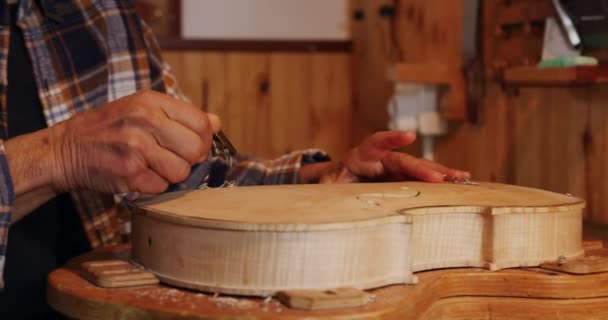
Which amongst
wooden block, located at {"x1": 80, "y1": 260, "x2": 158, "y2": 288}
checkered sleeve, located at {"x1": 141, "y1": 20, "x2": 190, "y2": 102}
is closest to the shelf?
checkered sleeve, located at {"x1": 141, "y1": 20, "x2": 190, "y2": 102}

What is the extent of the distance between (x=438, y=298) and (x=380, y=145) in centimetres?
43

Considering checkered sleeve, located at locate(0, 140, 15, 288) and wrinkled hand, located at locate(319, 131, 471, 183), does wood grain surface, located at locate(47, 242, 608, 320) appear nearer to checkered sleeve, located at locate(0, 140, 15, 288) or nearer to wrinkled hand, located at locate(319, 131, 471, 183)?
checkered sleeve, located at locate(0, 140, 15, 288)

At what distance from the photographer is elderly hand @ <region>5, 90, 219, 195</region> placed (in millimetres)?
1146

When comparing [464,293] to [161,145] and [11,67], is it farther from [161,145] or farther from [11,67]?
[11,67]

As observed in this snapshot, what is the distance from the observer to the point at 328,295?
3.12 ft

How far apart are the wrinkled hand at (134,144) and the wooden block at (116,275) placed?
130 mm

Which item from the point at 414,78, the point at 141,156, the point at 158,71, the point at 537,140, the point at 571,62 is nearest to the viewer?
the point at 141,156

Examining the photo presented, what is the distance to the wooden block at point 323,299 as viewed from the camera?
0.94 meters

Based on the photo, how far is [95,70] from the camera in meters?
1.69

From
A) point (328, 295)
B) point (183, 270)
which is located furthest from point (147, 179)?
point (328, 295)

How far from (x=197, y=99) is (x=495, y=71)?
135 cm

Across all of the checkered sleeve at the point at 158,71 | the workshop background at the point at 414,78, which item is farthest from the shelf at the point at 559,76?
the checkered sleeve at the point at 158,71

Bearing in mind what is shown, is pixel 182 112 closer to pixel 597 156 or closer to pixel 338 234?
pixel 338 234

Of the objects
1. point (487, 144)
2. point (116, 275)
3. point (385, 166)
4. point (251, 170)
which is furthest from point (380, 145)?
point (487, 144)
